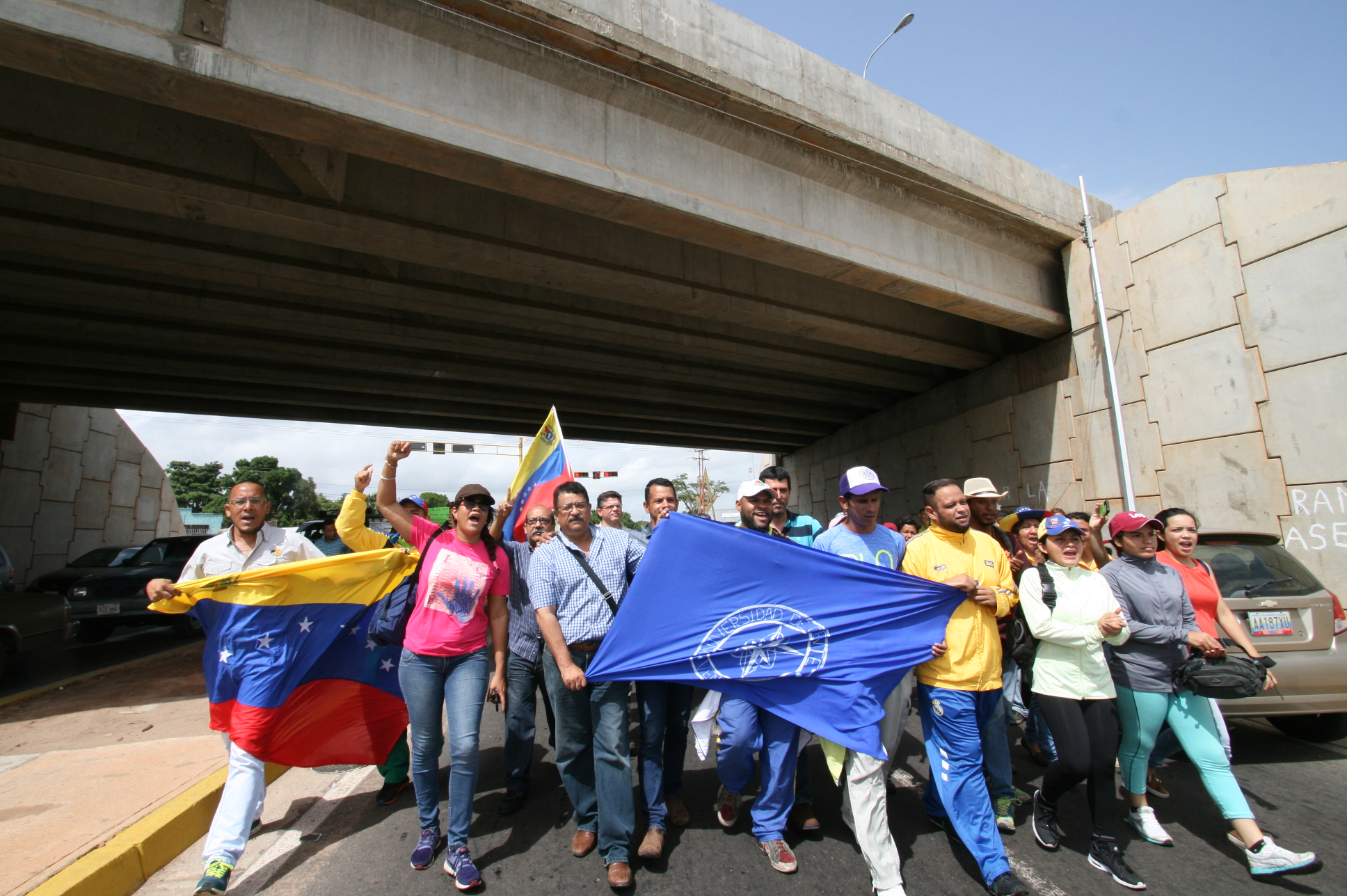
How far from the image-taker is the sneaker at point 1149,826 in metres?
3.32

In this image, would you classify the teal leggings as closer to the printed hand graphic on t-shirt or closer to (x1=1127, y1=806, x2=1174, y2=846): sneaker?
(x1=1127, y1=806, x2=1174, y2=846): sneaker

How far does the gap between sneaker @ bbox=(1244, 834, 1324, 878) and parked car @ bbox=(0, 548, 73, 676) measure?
38.2 ft

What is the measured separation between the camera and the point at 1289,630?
429 centimetres

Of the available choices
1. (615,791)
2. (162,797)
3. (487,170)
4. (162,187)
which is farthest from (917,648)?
(162,187)

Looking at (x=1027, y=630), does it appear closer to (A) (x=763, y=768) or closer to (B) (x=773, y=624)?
(B) (x=773, y=624)

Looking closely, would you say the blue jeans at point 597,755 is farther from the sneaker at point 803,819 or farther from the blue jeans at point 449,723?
the sneaker at point 803,819

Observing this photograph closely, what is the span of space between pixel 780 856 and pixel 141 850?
3.26 m

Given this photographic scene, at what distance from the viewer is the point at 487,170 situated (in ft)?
20.7

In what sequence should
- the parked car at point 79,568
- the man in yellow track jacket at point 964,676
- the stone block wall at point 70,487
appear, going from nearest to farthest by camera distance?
1. the man in yellow track jacket at point 964,676
2. the parked car at point 79,568
3. the stone block wall at point 70,487

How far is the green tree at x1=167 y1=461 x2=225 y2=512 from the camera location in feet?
200

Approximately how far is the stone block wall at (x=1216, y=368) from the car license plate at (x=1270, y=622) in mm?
3397

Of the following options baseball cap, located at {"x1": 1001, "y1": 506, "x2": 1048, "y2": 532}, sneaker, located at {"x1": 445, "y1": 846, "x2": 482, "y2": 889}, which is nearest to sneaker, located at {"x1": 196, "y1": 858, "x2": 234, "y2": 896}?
sneaker, located at {"x1": 445, "y1": 846, "x2": 482, "y2": 889}

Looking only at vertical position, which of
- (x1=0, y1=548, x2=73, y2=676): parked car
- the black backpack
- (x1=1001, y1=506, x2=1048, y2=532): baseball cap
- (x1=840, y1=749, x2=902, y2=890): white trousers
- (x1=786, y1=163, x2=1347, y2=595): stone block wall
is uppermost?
(x1=786, y1=163, x2=1347, y2=595): stone block wall

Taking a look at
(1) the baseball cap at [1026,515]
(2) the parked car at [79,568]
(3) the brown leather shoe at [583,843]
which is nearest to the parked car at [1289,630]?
(1) the baseball cap at [1026,515]
